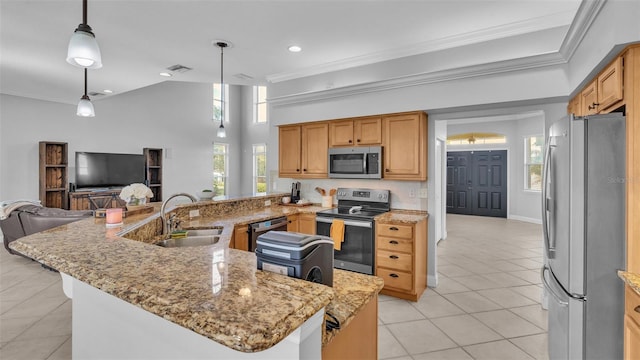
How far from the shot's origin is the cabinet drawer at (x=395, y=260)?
3273 mm

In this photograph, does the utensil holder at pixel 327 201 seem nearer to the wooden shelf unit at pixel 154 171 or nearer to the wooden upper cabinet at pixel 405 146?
the wooden upper cabinet at pixel 405 146

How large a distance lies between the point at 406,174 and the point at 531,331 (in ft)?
6.16

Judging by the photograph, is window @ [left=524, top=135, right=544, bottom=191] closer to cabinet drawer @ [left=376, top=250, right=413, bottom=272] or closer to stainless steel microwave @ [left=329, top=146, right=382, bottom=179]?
stainless steel microwave @ [left=329, top=146, right=382, bottom=179]

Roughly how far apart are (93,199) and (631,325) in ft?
24.8

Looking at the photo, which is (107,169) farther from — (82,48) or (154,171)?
(82,48)

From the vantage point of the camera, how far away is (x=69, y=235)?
1.64m

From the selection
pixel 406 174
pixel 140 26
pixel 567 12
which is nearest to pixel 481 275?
pixel 406 174

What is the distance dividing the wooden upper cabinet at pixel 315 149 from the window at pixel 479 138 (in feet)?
19.2

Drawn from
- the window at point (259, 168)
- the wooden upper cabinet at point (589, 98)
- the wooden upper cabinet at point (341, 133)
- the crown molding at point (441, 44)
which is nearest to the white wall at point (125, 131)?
the window at point (259, 168)

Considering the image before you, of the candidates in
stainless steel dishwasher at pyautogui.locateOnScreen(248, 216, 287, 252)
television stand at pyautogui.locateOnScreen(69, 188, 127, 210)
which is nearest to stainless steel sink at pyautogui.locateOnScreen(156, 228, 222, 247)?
stainless steel dishwasher at pyautogui.locateOnScreen(248, 216, 287, 252)

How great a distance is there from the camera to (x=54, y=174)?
5.91m

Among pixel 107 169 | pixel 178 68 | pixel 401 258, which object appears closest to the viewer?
pixel 401 258

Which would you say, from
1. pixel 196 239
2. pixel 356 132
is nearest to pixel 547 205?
pixel 356 132

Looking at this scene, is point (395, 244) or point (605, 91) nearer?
point (605, 91)
